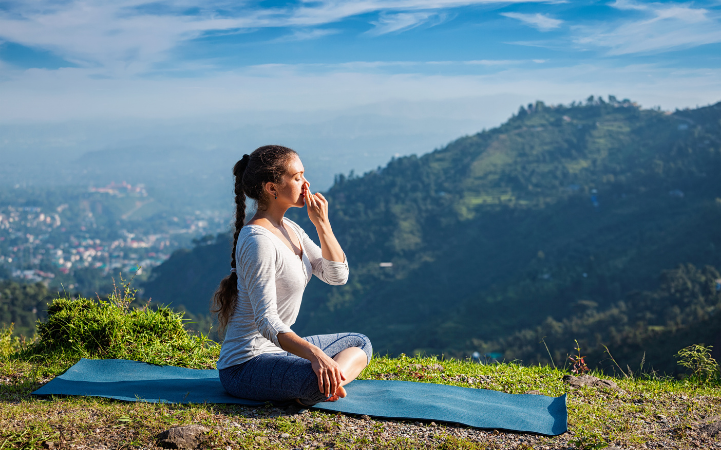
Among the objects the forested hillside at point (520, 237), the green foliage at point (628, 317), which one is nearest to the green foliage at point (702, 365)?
the forested hillside at point (520, 237)

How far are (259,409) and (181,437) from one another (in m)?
0.65

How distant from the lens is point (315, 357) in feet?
9.39

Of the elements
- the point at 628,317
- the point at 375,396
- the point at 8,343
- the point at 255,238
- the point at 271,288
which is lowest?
the point at 628,317

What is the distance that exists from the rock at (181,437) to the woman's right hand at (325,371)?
0.68 metres

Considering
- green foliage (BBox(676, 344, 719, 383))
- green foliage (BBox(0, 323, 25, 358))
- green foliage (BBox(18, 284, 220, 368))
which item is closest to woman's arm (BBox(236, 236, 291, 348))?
green foliage (BBox(18, 284, 220, 368))

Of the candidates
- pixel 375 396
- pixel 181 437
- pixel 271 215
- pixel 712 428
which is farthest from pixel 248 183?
pixel 712 428

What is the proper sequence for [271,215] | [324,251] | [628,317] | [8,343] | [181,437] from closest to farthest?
[181,437], [271,215], [324,251], [8,343], [628,317]

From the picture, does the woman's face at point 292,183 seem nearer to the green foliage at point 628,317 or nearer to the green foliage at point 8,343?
the green foliage at point 8,343

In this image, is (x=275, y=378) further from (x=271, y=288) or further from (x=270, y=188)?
(x=270, y=188)

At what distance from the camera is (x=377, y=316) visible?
221ft

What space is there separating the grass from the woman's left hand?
3.92 ft

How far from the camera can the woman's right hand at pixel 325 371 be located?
2.88 m

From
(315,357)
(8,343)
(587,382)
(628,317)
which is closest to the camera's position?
(315,357)

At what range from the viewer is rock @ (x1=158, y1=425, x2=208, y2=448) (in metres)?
2.72
